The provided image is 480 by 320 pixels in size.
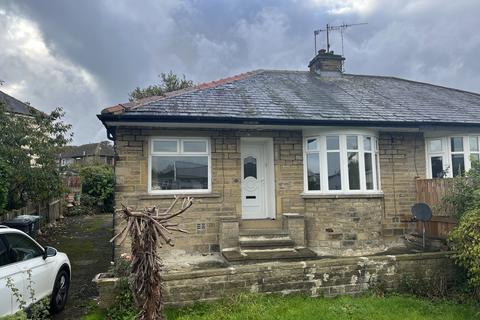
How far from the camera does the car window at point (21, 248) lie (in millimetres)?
4738

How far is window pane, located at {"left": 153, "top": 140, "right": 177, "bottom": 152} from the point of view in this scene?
8531 mm

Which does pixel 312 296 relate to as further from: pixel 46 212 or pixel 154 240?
pixel 46 212

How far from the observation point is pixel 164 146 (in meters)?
8.59

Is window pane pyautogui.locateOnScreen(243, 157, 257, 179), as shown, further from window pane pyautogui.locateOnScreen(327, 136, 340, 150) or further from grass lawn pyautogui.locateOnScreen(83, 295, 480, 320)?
grass lawn pyautogui.locateOnScreen(83, 295, 480, 320)

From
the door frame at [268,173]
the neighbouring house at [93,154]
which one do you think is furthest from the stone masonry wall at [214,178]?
the neighbouring house at [93,154]

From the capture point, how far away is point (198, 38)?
21016mm

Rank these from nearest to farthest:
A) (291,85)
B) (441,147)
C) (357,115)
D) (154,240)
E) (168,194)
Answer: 1. (154,240)
2. (168,194)
3. (357,115)
4. (441,147)
5. (291,85)

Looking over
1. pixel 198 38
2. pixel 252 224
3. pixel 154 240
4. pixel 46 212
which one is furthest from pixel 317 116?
pixel 198 38

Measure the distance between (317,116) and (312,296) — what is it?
4846 mm

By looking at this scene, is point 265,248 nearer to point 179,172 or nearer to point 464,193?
point 179,172

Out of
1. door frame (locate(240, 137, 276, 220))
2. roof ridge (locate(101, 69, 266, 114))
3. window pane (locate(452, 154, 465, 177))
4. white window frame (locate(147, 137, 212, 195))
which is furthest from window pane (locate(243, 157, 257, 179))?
window pane (locate(452, 154, 465, 177))

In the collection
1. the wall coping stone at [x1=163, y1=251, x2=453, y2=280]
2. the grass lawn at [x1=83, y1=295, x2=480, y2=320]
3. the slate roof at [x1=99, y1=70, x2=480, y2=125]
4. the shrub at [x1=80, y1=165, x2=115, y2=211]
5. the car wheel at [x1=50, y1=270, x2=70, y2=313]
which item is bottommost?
Answer: the grass lawn at [x1=83, y1=295, x2=480, y2=320]

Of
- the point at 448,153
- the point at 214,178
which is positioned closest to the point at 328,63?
the point at 448,153

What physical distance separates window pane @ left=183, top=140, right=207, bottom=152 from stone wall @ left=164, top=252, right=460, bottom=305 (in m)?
3.88
